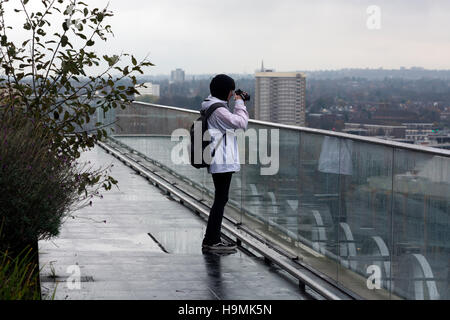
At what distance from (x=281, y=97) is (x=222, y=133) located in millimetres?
75769

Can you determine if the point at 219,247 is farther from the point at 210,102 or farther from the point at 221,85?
the point at 221,85

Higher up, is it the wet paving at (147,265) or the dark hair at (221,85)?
the dark hair at (221,85)

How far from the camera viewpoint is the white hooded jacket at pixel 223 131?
7969 mm

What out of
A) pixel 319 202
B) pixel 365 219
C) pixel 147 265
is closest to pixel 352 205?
pixel 365 219

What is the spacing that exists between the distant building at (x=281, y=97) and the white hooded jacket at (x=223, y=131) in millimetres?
65821

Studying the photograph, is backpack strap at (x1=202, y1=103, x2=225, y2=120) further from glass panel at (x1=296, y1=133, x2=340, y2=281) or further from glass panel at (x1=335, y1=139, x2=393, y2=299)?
glass panel at (x1=335, y1=139, x2=393, y2=299)

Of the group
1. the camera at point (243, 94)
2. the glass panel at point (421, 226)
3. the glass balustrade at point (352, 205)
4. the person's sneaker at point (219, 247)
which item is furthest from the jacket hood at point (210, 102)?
the glass panel at point (421, 226)

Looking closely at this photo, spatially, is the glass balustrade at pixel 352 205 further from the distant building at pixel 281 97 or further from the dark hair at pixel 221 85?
the distant building at pixel 281 97

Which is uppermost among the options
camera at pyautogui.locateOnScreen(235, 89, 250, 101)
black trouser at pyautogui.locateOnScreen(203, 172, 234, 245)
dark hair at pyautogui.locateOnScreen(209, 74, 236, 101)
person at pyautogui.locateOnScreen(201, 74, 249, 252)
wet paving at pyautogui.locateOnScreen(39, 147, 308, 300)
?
dark hair at pyautogui.locateOnScreen(209, 74, 236, 101)

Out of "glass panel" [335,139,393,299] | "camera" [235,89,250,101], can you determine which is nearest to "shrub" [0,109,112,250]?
"camera" [235,89,250,101]

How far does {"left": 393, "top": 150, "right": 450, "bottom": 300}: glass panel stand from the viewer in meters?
4.79
